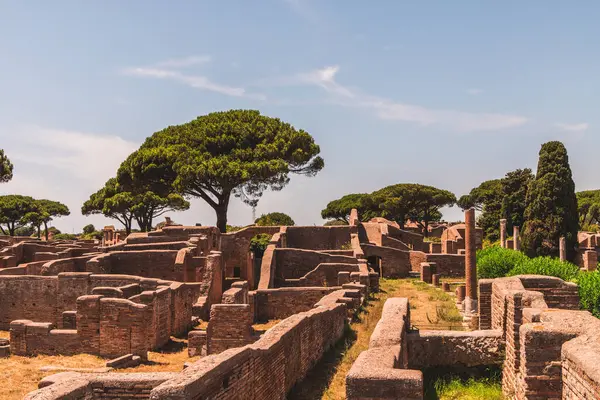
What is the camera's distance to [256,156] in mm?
44500

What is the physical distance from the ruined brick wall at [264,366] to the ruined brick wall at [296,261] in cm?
1562

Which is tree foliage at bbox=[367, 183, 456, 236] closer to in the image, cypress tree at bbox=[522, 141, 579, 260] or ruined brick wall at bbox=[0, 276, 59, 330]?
cypress tree at bbox=[522, 141, 579, 260]

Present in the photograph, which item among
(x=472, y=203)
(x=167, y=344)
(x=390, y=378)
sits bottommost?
(x=167, y=344)

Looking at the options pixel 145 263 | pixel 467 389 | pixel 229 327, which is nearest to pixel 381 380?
pixel 467 389

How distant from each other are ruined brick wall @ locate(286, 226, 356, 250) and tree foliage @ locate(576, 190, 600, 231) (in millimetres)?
41740

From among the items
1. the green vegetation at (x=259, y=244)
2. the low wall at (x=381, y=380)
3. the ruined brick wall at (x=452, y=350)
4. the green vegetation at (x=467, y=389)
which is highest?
the green vegetation at (x=259, y=244)

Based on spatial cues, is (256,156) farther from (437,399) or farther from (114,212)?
(437,399)

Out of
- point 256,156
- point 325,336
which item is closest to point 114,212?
point 256,156

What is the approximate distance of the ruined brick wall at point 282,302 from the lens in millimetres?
20797

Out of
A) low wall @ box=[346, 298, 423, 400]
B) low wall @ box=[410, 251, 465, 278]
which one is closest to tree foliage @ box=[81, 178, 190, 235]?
low wall @ box=[410, 251, 465, 278]

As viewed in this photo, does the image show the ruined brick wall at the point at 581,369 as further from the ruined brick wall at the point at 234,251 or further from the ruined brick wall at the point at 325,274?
the ruined brick wall at the point at 234,251

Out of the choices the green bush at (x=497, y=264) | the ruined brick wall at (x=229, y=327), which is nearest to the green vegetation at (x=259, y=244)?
the green bush at (x=497, y=264)

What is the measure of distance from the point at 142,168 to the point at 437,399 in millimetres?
39030

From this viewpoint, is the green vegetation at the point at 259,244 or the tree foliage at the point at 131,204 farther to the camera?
the tree foliage at the point at 131,204
